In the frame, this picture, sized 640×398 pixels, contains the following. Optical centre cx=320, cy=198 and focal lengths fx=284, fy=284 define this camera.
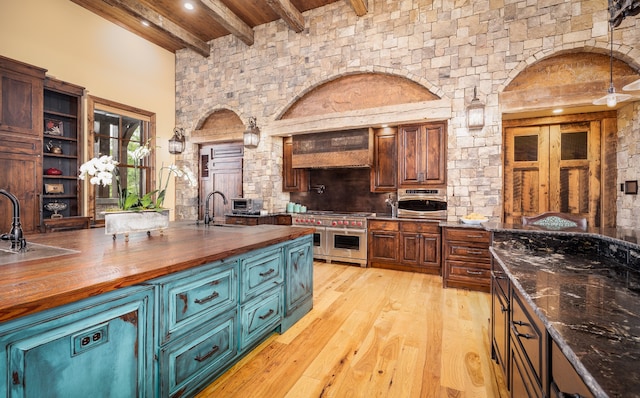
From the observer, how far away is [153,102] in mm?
6430

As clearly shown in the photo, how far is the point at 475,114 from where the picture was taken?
13.3 feet

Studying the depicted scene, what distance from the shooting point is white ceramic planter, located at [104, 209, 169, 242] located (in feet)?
6.49

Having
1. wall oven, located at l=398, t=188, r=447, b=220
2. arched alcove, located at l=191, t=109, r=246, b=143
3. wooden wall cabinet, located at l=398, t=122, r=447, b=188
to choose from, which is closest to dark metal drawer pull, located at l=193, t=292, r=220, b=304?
wall oven, located at l=398, t=188, r=447, b=220

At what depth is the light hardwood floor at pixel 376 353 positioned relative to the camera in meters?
1.84

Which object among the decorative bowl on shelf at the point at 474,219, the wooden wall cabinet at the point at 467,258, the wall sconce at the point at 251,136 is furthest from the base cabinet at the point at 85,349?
→ the wall sconce at the point at 251,136

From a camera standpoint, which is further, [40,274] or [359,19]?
[359,19]

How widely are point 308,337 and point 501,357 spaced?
4.74 ft

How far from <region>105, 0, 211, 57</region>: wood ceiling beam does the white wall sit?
94cm

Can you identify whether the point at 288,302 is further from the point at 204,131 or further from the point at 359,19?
the point at 204,131

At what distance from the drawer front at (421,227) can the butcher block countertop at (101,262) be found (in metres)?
2.61

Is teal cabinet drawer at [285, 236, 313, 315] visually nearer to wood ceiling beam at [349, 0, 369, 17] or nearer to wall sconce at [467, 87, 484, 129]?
wall sconce at [467, 87, 484, 129]

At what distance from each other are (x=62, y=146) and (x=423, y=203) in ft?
20.8

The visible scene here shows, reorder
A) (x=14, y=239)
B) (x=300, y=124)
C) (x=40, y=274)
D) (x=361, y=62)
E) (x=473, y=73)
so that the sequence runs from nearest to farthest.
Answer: (x=40, y=274) < (x=14, y=239) < (x=473, y=73) < (x=361, y=62) < (x=300, y=124)

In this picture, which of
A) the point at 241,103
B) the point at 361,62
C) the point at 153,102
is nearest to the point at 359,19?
the point at 361,62
